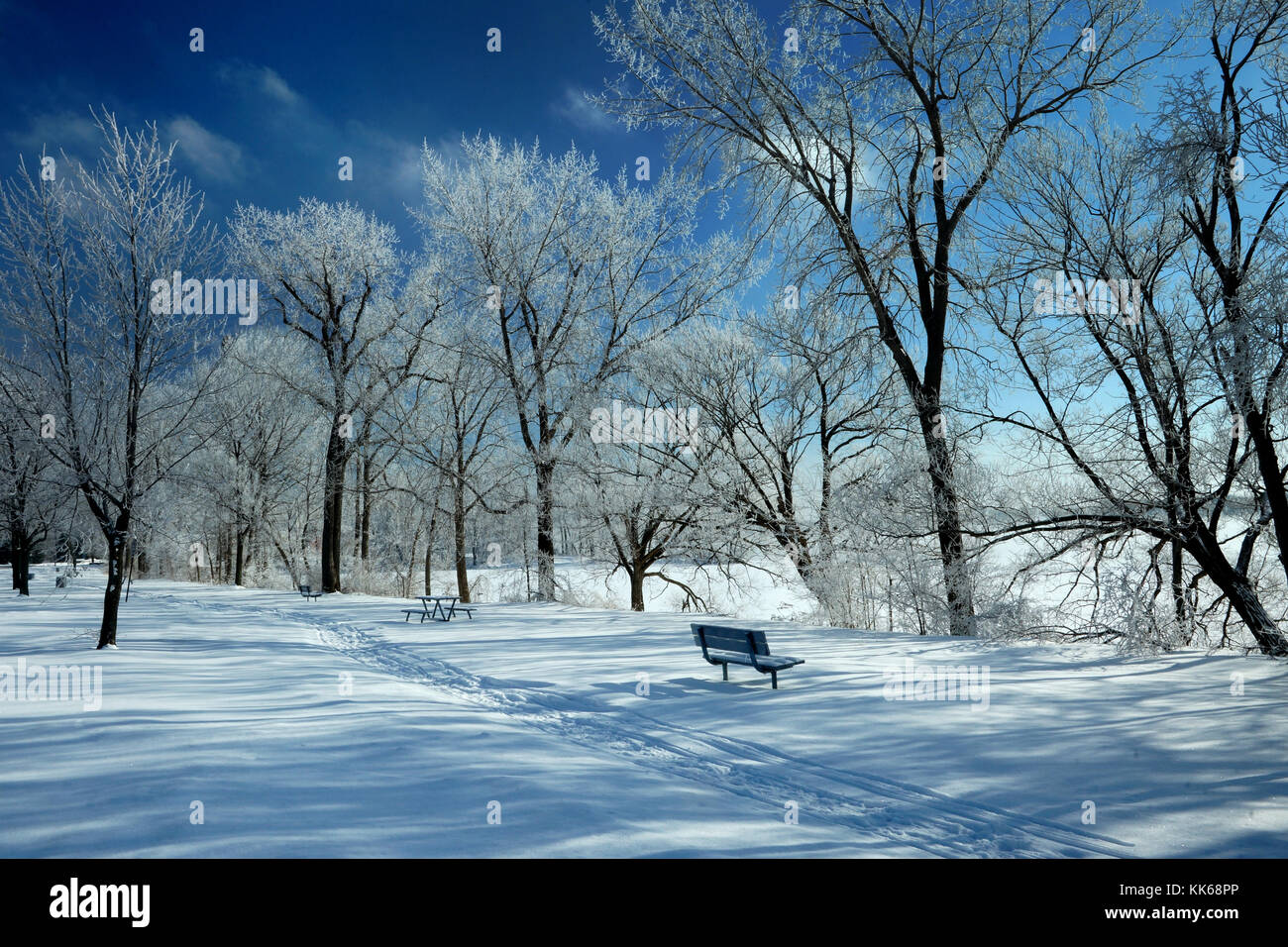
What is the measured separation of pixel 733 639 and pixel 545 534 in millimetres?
11979

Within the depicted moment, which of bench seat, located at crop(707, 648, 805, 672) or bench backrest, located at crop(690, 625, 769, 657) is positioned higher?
bench backrest, located at crop(690, 625, 769, 657)

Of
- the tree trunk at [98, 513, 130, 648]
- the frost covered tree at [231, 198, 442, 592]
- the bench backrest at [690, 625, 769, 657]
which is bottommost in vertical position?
the bench backrest at [690, 625, 769, 657]

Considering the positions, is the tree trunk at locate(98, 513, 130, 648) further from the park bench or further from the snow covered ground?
the park bench

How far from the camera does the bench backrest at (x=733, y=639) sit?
305 inches

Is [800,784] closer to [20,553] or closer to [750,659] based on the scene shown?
[750,659]

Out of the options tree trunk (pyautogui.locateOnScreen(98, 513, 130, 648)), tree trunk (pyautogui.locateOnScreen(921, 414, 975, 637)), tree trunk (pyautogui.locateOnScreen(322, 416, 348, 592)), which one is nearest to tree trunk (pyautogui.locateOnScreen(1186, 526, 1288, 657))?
tree trunk (pyautogui.locateOnScreen(921, 414, 975, 637))

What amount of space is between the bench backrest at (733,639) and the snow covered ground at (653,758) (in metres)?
0.43

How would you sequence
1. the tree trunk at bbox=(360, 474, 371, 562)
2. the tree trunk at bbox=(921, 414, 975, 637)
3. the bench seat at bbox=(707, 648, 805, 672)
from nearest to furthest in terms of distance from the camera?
the bench seat at bbox=(707, 648, 805, 672) < the tree trunk at bbox=(921, 414, 975, 637) < the tree trunk at bbox=(360, 474, 371, 562)

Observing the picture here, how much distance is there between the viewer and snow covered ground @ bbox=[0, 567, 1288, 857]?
3.88m

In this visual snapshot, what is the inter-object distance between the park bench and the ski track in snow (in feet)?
5.55

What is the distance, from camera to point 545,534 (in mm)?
19359

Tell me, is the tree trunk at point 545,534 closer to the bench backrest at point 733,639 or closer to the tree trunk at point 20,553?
the bench backrest at point 733,639
